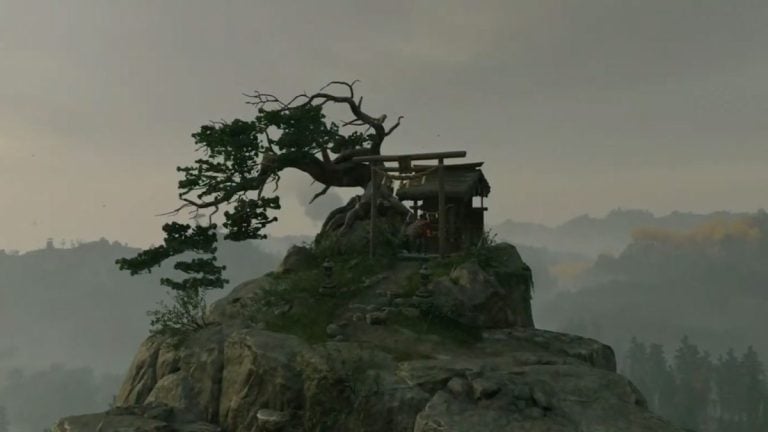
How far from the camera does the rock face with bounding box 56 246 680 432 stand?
12.2 meters

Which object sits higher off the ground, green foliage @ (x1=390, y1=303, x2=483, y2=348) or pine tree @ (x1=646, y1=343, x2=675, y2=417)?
green foliage @ (x1=390, y1=303, x2=483, y2=348)

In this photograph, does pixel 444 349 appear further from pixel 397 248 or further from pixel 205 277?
pixel 205 277

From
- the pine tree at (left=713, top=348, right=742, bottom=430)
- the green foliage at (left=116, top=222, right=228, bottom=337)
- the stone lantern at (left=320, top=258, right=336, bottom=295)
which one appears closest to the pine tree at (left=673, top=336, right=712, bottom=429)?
the pine tree at (left=713, top=348, right=742, bottom=430)

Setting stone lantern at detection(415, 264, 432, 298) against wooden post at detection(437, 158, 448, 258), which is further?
wooden post at detection(437, 158, 448, 258)

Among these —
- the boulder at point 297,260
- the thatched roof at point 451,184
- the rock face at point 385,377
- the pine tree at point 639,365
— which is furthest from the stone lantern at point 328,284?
the pine tree at point 639,365

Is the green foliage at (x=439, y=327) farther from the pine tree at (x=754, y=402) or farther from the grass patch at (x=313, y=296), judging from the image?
the pine tree at (x=754, y=402)

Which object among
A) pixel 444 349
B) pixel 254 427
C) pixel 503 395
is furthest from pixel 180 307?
pixel 503 395

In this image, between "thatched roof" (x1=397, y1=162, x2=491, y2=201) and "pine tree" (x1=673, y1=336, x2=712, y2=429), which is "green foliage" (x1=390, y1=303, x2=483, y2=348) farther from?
"pine tree" (x1=673, y1=336, x2=712, y2=429)

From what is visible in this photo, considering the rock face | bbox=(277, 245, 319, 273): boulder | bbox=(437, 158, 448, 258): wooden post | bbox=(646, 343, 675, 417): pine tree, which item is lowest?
bbox=(646, 343, 675, 417): pine tree

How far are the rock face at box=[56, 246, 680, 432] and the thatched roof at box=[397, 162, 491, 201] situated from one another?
14.2 ft

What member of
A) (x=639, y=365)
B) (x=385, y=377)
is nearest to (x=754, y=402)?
(x=639, y=365)

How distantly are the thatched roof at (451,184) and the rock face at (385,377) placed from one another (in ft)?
14.2

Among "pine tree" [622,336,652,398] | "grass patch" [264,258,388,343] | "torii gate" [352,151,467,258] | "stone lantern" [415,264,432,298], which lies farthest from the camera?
"pine tree" [622,336,652,398]

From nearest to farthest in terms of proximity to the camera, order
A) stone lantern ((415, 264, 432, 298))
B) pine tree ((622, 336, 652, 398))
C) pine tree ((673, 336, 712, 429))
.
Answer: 1. stone lantern ((415, 264, 432, 298))
2. pine tree ((673, 336, 712, 429))
3. pine tree ((622, 336, 652, 398))
